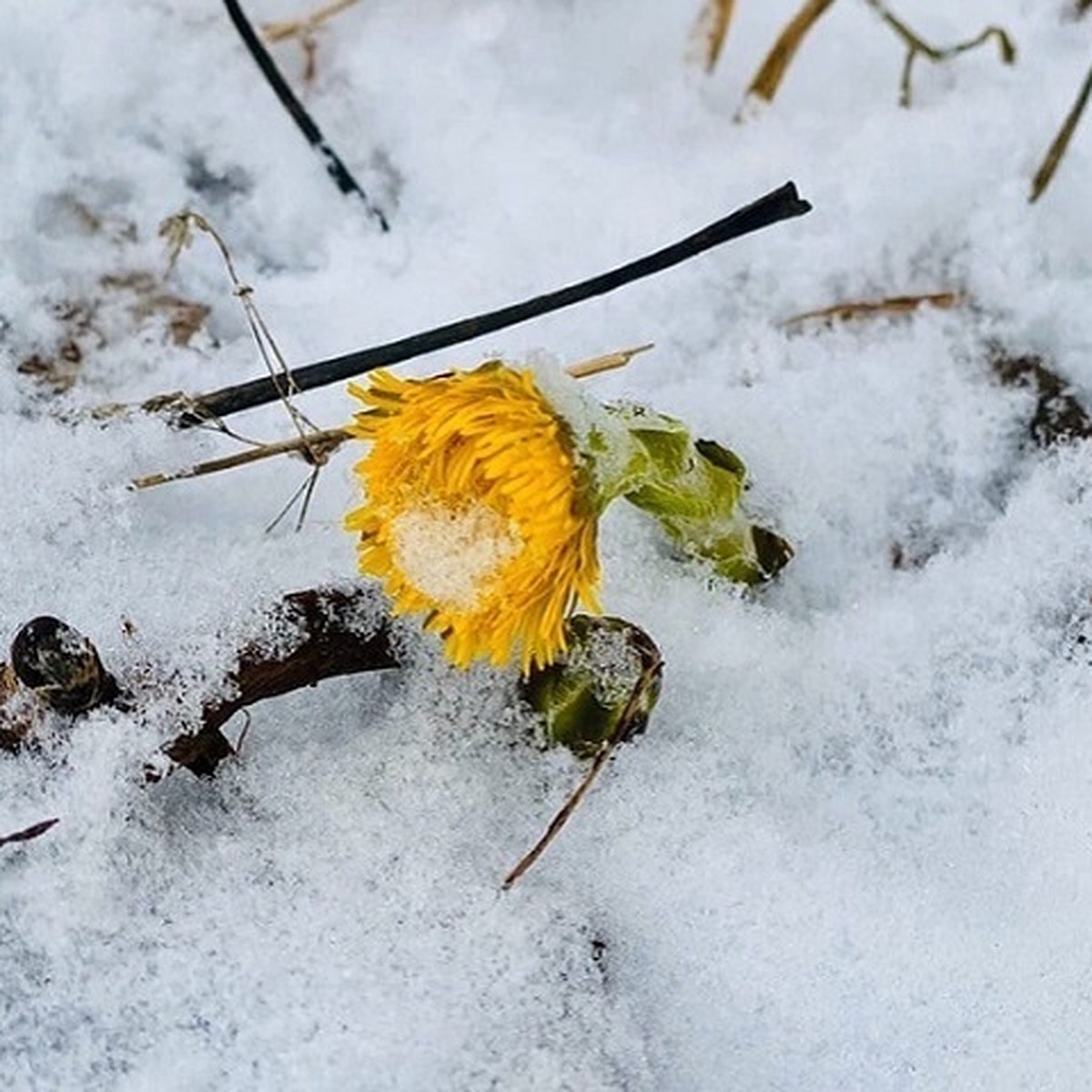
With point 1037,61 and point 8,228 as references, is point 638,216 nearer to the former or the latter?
point 1037,61

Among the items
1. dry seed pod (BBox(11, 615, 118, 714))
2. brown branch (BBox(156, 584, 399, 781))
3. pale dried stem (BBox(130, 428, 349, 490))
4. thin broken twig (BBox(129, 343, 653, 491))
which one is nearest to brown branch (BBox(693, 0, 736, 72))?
thin broken twig (BBox(129, 343, 653, 491))

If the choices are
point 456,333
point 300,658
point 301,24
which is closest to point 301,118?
point 301,24

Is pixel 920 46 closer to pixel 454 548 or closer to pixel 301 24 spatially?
→ pixel 301 24

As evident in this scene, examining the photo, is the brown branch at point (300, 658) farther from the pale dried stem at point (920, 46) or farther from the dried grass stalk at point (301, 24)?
the pale dried stem at point (920, 46)

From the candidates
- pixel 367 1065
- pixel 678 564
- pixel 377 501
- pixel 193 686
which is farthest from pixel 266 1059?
pixel 678 564

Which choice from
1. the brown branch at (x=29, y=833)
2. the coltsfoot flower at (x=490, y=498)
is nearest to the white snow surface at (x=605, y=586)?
the brown branch at (x=29, y=833)
